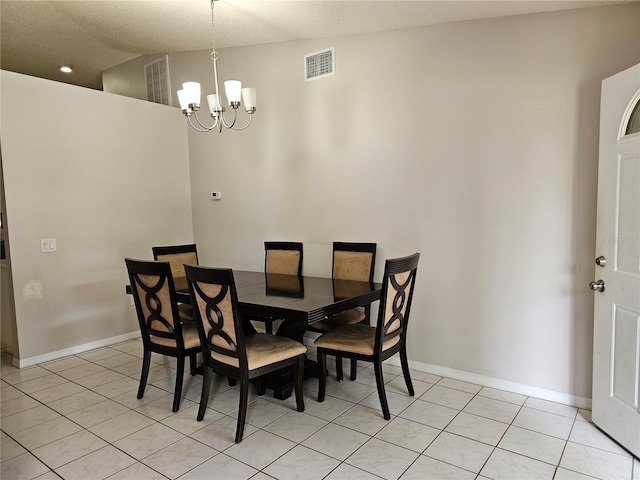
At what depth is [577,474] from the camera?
199 cm

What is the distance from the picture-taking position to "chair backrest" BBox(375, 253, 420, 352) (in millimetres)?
2465

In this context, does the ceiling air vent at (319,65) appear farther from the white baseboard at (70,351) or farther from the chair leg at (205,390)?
the white baseboard at (70,351)

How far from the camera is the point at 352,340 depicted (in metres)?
2.69

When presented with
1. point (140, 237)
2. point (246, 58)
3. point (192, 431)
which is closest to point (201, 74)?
point (246, 58)

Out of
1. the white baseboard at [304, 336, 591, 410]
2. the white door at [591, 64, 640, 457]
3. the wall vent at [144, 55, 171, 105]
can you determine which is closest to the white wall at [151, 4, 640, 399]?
the white baseboard at [304, 336, 591, 410]

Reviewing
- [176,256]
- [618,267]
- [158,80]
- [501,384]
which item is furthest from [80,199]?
[618,267]

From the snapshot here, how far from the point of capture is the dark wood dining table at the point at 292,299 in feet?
8.00

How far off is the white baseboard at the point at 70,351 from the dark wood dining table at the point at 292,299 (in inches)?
47.0

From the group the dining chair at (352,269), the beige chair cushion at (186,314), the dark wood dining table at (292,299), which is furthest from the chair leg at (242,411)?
the beige chair cushion at (186,314)

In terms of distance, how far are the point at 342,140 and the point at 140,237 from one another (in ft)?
7.88

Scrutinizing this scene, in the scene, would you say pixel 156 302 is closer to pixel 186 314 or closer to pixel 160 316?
pixel 160 316

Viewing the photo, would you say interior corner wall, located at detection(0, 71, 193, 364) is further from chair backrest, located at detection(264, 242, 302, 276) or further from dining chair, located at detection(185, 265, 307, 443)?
dining chair, located at detection(185, 265, 307, 443)

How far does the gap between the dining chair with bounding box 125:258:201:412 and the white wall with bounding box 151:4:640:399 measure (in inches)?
60.3

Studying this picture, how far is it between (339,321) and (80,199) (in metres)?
2.70
